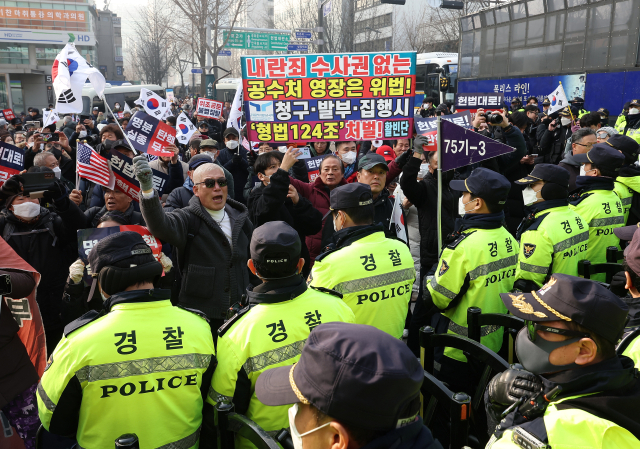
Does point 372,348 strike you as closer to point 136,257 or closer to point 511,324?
point 136,257

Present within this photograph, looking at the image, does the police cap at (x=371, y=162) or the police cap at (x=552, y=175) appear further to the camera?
the police cap at (x=371, y=162)

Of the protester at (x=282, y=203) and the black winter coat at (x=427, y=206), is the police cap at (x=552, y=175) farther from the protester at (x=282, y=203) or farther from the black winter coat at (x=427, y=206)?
the protester at (x=282, y=203)

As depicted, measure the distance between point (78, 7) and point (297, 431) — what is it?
51.6 metres

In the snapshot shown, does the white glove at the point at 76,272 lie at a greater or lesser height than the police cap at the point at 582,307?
lesser

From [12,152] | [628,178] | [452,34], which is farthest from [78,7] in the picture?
[628,178]

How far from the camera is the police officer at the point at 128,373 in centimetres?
229

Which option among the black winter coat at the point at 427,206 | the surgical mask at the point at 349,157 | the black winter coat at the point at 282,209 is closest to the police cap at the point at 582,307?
the black winter coat at the point at 282,209

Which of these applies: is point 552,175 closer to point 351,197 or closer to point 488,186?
point 488,186

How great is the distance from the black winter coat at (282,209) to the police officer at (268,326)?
5.78 ft

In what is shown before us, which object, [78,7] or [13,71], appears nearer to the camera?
[13,71]

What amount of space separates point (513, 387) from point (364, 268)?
1395 millimetres

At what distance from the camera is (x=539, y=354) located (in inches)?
80.7

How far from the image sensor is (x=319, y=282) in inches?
132

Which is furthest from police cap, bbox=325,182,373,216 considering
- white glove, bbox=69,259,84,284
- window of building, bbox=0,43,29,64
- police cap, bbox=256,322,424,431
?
window of building, bbox=0,43,29,64
